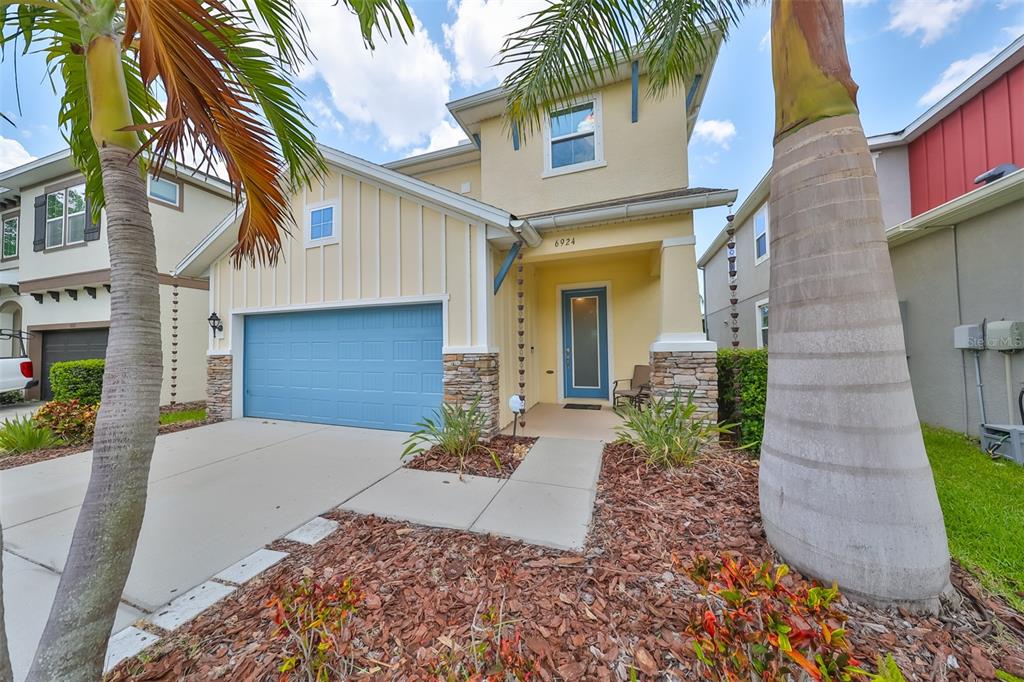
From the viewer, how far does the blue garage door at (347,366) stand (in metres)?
5.84

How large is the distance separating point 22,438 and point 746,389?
10.1 metres

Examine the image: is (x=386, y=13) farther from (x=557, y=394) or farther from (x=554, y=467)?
(x=557, y=394)

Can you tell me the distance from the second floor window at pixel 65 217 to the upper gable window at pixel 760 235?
1707 centimetres

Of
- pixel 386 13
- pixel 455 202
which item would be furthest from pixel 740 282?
pixel 386 13

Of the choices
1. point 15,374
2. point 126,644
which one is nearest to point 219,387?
point 15,374

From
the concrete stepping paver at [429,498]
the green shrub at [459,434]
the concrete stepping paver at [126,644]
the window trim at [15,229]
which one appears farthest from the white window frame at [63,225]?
the concrete stepping paver at [126,644]

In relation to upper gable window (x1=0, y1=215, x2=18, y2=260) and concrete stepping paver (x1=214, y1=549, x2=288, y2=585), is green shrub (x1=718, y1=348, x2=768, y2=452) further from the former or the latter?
upper gable window (x1=0, y1=215, x2=18, y2=260)

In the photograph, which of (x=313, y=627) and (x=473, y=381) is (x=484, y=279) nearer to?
(x=473, y=381)

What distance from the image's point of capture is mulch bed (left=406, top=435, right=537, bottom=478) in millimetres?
4146

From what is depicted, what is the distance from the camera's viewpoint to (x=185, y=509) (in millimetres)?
3303

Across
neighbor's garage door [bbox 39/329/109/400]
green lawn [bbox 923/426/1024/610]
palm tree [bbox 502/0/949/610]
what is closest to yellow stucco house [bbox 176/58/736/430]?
green lawn [bbox 923/426/1024/610]

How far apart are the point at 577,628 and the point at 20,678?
2.60 metres

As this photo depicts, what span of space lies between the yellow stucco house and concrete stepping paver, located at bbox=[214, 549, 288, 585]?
3.01 m

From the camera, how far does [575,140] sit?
6.70m
